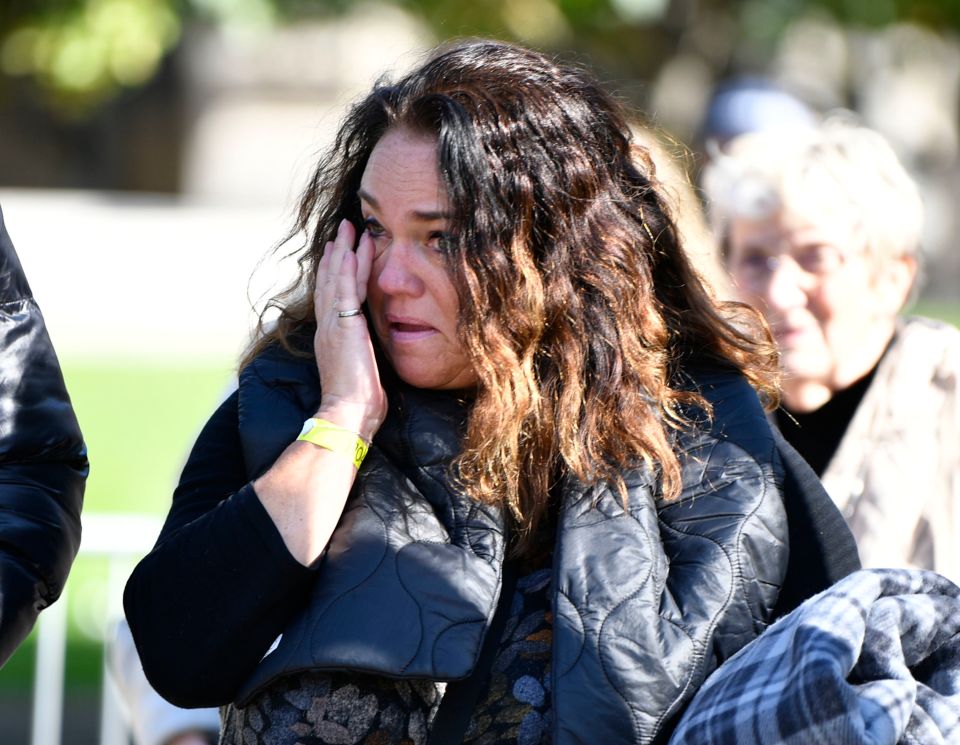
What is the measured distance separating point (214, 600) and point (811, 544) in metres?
0.99

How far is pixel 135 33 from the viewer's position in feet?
41.9

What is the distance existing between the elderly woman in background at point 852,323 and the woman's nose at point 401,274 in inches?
42.0

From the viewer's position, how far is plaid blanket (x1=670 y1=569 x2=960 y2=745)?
1770mm

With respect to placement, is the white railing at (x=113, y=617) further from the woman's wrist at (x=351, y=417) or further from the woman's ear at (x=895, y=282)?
the woman's ear at (x=895, y=282)

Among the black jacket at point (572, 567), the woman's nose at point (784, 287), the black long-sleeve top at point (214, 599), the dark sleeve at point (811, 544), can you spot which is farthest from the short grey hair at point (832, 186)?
the black long-sleeve top at point (214, 599)

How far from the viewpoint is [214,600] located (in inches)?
81.5

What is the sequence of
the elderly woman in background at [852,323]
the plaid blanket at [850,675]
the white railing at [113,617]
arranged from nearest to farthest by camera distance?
the plaid blanket at [850,675], the elderly woman in background at [852,323], the white railing at [113,617]

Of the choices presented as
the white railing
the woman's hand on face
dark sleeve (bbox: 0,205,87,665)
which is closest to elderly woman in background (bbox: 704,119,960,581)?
the woman's hand on face

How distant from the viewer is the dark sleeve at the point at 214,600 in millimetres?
2057

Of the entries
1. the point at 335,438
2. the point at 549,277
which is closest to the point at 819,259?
the point at 549,277

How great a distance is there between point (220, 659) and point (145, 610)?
155mm

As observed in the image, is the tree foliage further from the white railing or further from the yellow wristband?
the yellow wristband

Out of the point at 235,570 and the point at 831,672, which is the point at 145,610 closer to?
the point at 235,570

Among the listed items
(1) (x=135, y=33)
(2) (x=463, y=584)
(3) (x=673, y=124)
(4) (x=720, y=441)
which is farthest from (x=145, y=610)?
(3) (x=673, y=124)
